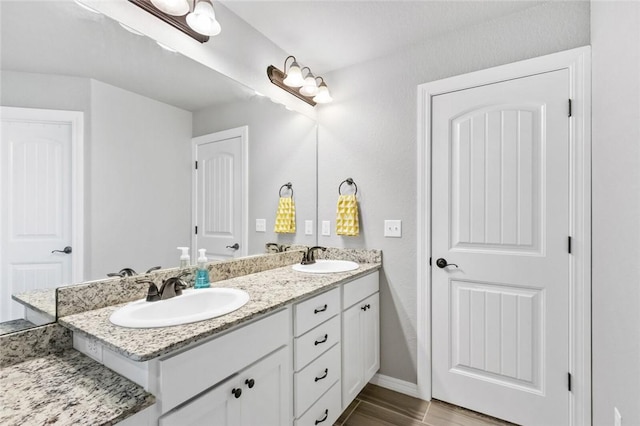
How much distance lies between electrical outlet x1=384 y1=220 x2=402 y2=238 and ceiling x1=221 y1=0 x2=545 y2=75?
1.22 metres

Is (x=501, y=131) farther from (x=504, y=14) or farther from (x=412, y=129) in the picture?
(x=504, y=14)

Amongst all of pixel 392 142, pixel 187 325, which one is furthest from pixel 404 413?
pixel 392 142

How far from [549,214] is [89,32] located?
7.66 ft

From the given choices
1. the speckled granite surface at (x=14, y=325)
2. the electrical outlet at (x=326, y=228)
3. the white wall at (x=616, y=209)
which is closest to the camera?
the speckled granite surface at (x=14, y=325)

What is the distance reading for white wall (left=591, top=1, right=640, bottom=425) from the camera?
3.49ft

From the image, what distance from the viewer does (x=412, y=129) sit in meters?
2.06

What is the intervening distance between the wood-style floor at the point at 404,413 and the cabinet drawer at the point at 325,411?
220 mm

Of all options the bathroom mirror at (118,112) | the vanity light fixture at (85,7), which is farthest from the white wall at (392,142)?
the vanity light fixture at (85,7)

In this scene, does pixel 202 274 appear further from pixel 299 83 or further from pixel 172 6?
pixel 299 83

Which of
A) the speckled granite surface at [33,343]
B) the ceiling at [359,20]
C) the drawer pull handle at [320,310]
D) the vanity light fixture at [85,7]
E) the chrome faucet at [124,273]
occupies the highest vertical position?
the ceiling at [359,20]

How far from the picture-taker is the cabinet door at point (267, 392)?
3.66 ft

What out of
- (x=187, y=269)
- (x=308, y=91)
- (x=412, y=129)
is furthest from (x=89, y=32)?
(x=412, y=129)

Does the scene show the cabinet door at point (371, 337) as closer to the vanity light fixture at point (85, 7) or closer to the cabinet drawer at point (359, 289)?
the cabinet drawer at point (359, 289)

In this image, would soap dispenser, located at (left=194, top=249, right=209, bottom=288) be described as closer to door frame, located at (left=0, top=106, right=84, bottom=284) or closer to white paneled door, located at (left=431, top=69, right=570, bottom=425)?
door frame, located at (left=0, top=106, right=84, bottom=284)
